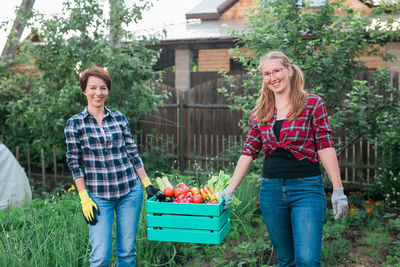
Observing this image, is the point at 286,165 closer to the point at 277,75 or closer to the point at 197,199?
the point at 277,75

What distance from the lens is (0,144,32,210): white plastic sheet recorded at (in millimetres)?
5270

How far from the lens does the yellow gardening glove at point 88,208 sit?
A: 2.84m

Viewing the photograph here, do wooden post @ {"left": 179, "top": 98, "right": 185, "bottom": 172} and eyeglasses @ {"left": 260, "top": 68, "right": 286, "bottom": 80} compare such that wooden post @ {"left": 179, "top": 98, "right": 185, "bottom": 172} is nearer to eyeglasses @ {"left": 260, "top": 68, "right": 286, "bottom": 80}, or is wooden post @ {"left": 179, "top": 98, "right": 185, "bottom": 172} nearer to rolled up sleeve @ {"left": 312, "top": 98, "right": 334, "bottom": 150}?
eyeglasses @ {"left": 260, "top": 68, "right": 286, "bottom": 80}

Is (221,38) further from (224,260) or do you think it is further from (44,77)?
(224,260)

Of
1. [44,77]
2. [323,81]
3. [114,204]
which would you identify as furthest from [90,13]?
[114,204]

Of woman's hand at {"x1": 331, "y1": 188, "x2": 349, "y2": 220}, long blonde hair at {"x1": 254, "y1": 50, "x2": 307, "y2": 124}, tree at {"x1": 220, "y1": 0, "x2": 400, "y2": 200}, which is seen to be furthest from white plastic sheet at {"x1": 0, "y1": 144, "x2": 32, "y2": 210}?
woman's hand at {"x1": 331, "y1": 188, "x2": 349, "y2": 220}

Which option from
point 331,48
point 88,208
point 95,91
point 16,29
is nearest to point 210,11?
point 16,29

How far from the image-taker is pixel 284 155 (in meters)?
2.63

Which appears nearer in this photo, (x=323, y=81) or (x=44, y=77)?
(x=323, y=81)

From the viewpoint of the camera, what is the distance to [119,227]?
3.03 meters

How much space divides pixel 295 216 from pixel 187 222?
0.76 metres

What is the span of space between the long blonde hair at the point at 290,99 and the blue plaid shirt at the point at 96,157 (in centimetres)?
103

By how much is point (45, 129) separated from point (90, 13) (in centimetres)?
199

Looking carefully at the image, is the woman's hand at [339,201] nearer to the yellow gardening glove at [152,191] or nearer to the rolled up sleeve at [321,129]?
the rolled up sleeve at [321,129]
